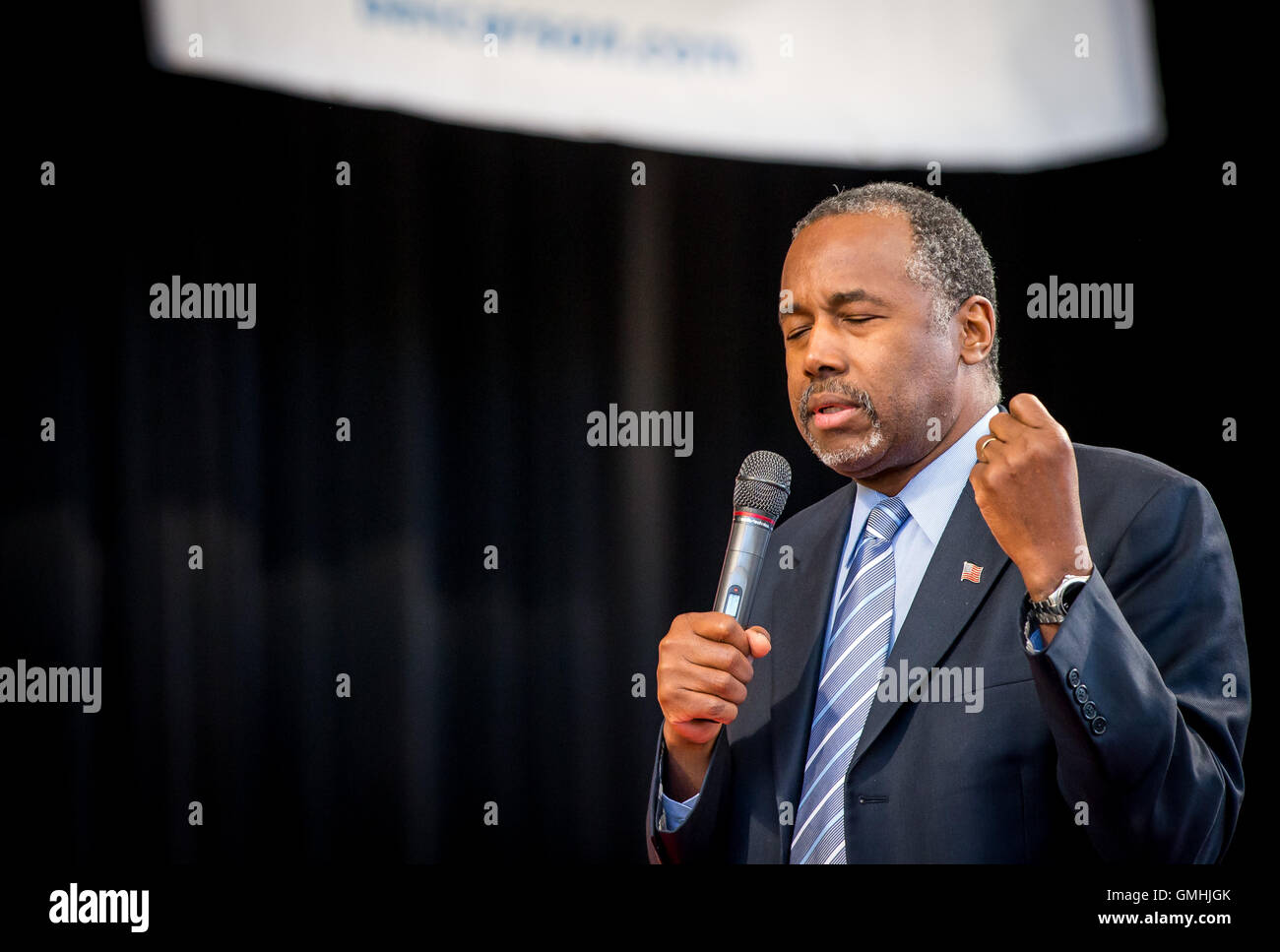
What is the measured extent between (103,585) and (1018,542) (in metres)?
2.02

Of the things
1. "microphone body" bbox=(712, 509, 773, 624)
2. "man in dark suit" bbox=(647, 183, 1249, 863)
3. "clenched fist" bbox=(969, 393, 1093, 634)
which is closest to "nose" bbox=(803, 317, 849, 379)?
"man in dark suit" bbox=(647, 183, 1249, 863)

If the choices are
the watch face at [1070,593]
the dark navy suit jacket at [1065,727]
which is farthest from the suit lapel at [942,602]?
the watch face at [1070,593]

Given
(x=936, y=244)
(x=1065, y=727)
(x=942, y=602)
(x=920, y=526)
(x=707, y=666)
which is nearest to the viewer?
(x=1065, y=727)

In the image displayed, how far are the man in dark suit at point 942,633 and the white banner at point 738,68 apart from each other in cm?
37

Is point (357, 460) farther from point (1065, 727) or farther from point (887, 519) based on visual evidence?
point (1065, 727)

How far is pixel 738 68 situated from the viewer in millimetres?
2494

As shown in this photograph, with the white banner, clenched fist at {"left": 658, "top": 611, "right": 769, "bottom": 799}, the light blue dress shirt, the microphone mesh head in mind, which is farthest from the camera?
the white banner

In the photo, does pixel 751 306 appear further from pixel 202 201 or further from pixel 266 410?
pixel 202 201

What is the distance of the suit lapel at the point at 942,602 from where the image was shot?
1.77 m

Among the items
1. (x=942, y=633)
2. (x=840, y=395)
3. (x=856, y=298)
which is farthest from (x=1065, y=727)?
(x=856, y=298)

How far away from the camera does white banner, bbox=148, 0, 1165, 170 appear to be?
240 cm

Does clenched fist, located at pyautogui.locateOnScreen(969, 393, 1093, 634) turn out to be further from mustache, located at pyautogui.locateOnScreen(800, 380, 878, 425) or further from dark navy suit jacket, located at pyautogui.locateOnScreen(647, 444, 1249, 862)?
mustache, located at pyautogui.locateOnScreen(800, 380, 878, 425)

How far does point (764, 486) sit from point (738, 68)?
3.74ft
